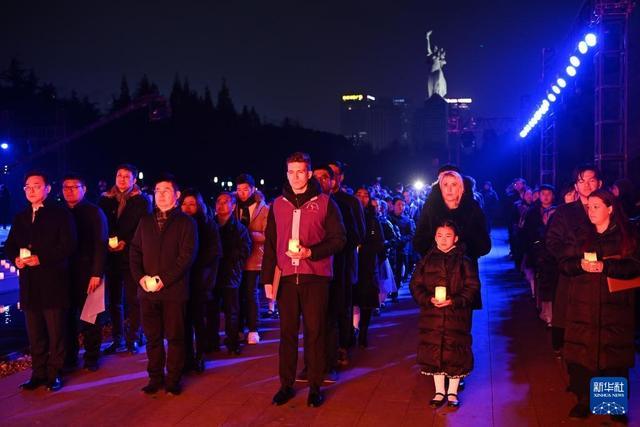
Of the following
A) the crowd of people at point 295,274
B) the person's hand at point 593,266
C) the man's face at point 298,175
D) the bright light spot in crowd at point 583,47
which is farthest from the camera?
the bright light spot in crowd at point 583,47

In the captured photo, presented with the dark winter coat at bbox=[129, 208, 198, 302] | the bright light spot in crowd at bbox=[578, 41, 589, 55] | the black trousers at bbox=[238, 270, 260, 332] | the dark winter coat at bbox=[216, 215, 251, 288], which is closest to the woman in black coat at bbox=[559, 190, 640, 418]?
the dark winter coat at bbox=[129, 208, 198, 302]

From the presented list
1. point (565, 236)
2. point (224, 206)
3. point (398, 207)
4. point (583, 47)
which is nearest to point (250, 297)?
point (224, 206)

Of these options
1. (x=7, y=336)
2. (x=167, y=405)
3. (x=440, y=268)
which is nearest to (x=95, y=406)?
(x=167, y=405)

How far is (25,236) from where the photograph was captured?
633cm

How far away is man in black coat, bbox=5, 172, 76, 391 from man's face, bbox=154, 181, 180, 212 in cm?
95

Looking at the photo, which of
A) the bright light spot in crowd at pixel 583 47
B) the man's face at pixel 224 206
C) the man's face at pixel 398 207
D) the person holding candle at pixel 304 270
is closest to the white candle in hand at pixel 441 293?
the person holding candle at pixel 304 270

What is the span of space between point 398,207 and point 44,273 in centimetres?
750

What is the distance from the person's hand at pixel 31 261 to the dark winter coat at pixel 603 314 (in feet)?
15.2

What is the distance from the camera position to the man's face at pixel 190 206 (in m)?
7.00

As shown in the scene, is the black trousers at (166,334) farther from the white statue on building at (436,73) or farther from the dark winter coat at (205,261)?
the white statue on building at (436,73)

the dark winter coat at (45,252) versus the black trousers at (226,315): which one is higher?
the dark winter coat at (45,252)

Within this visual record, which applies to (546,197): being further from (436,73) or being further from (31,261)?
(436,73)

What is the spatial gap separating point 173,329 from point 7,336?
3.96 m

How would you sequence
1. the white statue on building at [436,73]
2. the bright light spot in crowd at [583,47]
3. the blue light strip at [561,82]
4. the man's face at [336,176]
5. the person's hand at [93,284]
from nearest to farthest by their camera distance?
the person's hand at [93,284], the man's face at [336,176], the blue light strip at [561,82], the bright light spot in crowd at [583,47], the white statue on building at [436,73]
